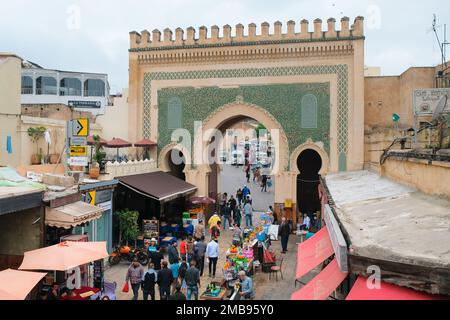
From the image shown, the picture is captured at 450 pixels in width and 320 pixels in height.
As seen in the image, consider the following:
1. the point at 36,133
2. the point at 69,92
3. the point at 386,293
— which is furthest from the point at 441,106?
the point at 69,92

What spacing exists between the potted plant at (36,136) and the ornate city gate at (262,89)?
13.5 ft

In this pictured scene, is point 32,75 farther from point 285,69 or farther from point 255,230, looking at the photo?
point 255,230

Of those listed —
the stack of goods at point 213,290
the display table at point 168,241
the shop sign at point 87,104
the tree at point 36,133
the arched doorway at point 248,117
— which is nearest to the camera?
the stack of goods at point 213,290

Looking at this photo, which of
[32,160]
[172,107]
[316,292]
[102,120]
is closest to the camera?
[316,292]

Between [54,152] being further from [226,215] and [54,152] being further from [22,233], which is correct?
[22,233]

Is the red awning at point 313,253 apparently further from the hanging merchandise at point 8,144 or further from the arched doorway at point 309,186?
the arched doorway at point 309,186

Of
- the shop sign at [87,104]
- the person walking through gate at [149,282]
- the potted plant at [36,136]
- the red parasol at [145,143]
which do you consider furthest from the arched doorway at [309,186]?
the shop sign at [87,104]

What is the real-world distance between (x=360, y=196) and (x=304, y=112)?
27.8 ft

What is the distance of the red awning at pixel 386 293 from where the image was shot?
3529 mm

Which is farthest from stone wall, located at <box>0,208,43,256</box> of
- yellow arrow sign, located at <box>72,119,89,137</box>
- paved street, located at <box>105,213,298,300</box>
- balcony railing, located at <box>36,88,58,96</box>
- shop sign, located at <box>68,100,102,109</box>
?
balcony railing, located at <box>36,88,58,96</box>

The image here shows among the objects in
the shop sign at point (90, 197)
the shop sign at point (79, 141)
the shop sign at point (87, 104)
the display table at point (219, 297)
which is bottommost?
the display table at point (219, 297)

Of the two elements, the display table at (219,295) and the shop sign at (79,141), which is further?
the shop sign at (79,141)

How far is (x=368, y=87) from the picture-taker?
16734mm

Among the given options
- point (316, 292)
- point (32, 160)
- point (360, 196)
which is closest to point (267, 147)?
point (32, 160)
